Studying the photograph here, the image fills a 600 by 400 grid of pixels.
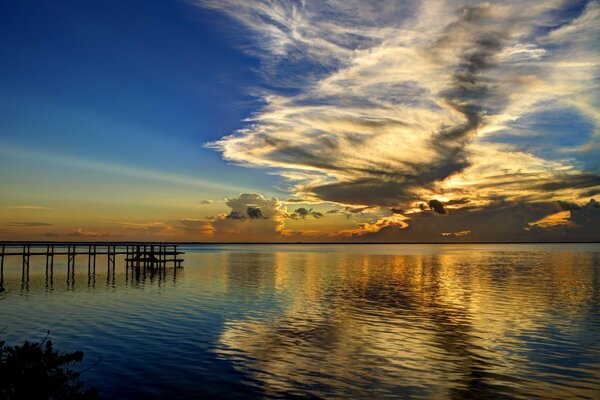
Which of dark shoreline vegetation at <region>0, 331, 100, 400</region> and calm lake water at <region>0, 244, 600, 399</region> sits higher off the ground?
dark shoreline vegetation at <region>0, 331, 100, 400</region>

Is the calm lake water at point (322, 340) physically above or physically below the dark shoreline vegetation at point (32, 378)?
below

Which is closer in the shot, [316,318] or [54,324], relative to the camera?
[54,324]

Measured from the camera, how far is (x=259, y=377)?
1925cm

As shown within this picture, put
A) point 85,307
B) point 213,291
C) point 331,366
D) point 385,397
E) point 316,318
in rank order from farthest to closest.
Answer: point 213,291 < point 85,307 < point 316,318 < point 331,366 < point 385,397

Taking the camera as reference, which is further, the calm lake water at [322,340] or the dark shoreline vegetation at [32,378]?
the calm lake water at [322,340]

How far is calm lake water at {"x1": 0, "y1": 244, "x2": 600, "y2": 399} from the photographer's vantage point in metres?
18.3

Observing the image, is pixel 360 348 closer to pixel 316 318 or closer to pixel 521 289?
pixel 316 318

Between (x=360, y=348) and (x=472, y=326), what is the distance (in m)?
10.4

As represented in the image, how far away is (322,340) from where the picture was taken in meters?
26.1

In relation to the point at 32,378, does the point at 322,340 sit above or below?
below

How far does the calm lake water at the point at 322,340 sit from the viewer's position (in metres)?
18.3

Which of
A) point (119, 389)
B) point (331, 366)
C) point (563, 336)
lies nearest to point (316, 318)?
point (331, 366)

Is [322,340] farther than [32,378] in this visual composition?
Yes

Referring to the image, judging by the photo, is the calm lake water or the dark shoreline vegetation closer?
the dark shoreline vegetation
